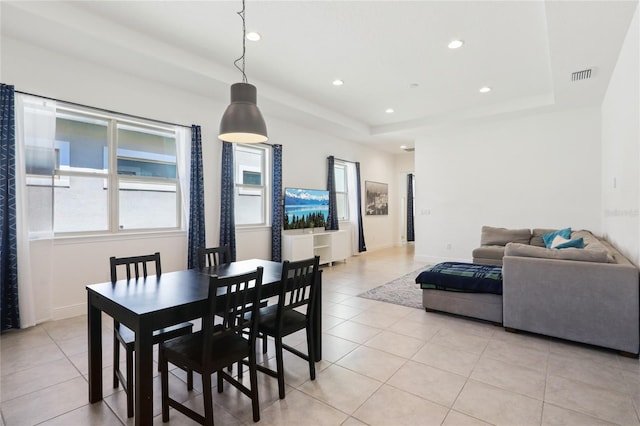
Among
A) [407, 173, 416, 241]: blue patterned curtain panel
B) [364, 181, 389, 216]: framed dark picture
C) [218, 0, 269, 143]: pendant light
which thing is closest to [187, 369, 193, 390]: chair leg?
[218, 0, 269, 143]: pendant light

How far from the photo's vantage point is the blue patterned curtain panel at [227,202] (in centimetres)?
502

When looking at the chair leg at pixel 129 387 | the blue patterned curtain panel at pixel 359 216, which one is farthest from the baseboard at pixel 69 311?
the blue patterned curtain panel at pixel 359 216

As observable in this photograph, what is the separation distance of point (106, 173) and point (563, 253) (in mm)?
5191

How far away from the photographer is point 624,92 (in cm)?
341

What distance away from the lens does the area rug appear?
427 centimetres

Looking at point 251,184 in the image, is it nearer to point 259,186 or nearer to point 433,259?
point 259,186

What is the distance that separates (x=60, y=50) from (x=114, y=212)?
74.8 inches

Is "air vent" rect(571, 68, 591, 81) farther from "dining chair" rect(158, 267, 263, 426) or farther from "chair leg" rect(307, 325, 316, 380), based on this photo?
"dining chair" rect(158, 267, 263, 426)

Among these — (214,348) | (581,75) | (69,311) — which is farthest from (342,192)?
(214,348)

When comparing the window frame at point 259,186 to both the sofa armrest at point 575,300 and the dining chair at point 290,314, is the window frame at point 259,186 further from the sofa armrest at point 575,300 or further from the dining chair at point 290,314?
the sofa armrest at point 575,300

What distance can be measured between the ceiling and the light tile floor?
3.04 m

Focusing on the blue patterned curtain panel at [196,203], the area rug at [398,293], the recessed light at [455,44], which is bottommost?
the area rug at [398,293]

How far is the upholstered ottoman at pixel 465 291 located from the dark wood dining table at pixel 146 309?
5.80 ft

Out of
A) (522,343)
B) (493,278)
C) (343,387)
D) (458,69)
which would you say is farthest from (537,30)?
(343,387)
